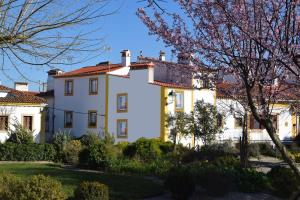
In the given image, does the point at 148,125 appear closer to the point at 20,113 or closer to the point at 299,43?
the point at 20,113

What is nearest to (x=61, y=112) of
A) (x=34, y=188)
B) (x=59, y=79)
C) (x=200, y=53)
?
(x=59, y=79)

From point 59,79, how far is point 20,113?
9054 millimetres

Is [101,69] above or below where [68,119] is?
above

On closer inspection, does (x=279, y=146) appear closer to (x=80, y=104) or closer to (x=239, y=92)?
(x=239, y=92)

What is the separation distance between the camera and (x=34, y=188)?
9.62m

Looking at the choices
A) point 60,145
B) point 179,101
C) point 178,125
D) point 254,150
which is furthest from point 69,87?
point 254,150

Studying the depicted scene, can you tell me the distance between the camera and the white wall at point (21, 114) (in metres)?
36.3

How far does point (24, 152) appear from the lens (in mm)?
27344

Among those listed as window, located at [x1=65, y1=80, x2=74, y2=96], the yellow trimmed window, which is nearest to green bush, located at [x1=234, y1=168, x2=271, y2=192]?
the yellow trimmed window

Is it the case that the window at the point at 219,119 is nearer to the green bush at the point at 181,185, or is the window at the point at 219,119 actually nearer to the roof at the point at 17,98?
the roof at the point at 17,98

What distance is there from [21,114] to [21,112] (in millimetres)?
142

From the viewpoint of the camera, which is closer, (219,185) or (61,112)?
(219,185)

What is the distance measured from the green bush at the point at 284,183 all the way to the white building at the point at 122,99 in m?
19.6

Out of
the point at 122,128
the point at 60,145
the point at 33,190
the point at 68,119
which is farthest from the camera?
the point at 68,119
